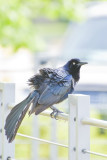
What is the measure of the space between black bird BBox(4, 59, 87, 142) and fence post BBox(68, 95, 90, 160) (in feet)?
1.52

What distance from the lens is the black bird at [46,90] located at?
334 centimetres

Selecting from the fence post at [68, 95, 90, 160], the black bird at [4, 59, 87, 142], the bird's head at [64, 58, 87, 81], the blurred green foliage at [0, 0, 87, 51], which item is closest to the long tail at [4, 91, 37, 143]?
the black bird at [4, 59, 87, 142]

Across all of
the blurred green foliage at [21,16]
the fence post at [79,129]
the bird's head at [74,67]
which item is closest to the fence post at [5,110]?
the bird's head at [74,67]

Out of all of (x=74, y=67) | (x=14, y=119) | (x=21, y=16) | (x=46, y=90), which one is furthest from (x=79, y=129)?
(x=21, y=16)

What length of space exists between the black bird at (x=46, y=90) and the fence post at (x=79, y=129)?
0.46 m

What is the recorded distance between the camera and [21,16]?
31.4ft

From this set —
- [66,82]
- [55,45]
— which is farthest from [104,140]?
[55,45]

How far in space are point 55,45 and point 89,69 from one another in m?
18.4

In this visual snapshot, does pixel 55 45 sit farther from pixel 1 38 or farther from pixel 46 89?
pixel 46 89

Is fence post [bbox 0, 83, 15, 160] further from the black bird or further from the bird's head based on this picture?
the bird's head

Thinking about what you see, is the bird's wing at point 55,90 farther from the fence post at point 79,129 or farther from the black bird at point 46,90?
the fence post at point 79,129

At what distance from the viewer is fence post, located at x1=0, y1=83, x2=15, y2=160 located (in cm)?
368

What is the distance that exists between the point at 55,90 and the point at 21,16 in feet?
19.3

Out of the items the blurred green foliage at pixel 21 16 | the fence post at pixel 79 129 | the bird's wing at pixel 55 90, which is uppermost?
the blurred green foliage at pixel 21 16
